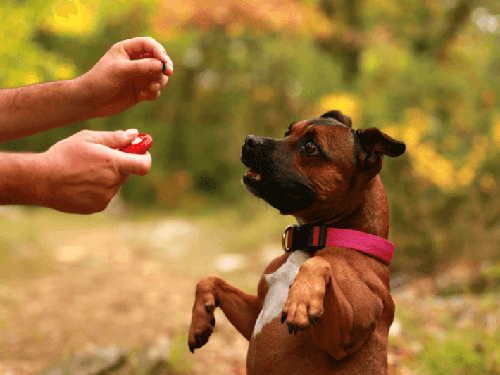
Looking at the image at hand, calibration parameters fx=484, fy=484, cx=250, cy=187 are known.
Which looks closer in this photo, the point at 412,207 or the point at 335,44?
the point at 412,207

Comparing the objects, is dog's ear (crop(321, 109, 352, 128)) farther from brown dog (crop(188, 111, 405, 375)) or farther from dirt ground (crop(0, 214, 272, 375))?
dirt ground (crop(0, 214, 272, 375))

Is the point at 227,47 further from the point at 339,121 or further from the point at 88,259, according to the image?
the point at 339,121

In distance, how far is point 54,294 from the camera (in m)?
5.46

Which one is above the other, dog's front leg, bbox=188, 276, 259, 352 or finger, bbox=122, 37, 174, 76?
finger, bbox=122, 37, 174, 76

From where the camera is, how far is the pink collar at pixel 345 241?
174 centimetres

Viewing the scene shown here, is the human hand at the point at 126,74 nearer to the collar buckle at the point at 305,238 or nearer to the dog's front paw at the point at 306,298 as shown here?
the collar buckle at the point at 305,238

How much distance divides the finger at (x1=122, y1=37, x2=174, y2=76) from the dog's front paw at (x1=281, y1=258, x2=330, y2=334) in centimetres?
96

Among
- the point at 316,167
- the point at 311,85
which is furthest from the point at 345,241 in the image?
the point at 311,85

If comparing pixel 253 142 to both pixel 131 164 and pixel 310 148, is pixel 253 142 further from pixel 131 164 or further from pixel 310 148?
pixel 131 164

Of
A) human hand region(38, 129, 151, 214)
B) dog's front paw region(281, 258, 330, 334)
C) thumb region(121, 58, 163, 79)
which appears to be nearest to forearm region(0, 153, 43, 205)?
human hand region(38, 129, 151, 214)

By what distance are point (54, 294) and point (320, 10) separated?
7029 millimetres

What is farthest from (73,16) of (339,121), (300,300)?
(300,300)

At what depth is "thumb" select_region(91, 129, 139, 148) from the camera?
151 centimetres

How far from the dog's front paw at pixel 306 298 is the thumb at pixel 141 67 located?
3.04 ft
